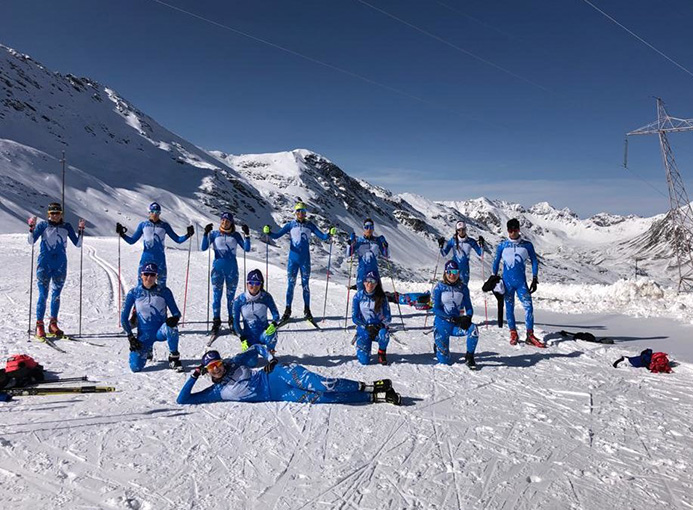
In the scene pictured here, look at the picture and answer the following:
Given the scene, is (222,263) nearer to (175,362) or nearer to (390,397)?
(175,362)

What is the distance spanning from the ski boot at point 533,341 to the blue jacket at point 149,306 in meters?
6.75

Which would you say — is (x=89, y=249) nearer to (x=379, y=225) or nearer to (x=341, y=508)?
(x=341, y=508)

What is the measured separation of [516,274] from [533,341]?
140 cm

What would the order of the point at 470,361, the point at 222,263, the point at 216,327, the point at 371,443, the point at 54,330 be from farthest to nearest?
the point at 222,263, the point at 216,327, the point at 54,330, the point at 470,361, the point at 371,443

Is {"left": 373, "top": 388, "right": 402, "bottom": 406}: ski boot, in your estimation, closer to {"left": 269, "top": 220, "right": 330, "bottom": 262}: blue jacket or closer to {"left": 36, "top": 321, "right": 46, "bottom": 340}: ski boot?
{"left": 269, "top": 220, "right": 330, "bottom": 262}: blue jacket

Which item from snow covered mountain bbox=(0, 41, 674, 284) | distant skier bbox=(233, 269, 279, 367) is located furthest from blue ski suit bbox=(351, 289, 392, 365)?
snow covered mountain bbox=(0, 41, 674, 284)

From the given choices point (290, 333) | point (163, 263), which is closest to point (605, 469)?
point (290, 333)

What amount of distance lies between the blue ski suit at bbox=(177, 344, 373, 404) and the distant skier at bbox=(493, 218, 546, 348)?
462 centimetres

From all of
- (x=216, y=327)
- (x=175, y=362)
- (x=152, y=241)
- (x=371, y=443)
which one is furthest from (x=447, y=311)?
(x=152, y=241)

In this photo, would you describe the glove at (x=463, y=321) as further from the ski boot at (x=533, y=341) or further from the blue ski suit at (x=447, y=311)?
the ski boot at (x=533, y=341)

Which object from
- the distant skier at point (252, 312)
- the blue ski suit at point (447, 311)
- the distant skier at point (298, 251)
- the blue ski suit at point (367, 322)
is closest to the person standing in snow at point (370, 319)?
the blue ski suit at point (367, 322)

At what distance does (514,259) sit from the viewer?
8.89 meters

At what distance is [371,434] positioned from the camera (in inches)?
187

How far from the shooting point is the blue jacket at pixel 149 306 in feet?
22.4
